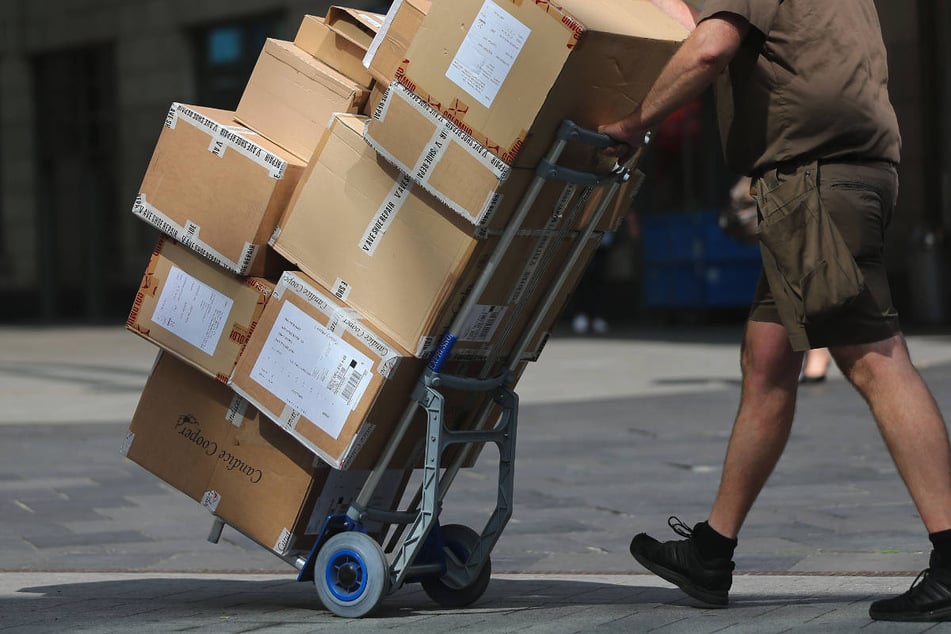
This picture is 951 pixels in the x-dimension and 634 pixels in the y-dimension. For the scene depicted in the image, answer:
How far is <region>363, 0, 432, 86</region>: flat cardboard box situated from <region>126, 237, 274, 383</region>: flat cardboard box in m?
0.62

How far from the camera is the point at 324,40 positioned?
4.27 m

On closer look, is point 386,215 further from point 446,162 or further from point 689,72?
point 689,72

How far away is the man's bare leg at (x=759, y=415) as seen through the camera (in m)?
4.07

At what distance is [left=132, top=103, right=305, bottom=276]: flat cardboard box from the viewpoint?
13.5 feet

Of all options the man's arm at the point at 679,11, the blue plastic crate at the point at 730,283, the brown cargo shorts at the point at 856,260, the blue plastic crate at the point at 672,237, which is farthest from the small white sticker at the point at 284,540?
the blue plastic crate at the point at 672,237

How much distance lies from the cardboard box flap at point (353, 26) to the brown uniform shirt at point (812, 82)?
88cm

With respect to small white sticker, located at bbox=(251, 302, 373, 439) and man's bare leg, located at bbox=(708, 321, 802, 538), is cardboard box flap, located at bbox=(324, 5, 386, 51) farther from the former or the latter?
man's bare leg, located at bbox=(708, 321, 802, 538)

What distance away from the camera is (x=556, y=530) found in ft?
18.9

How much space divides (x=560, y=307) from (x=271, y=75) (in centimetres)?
99

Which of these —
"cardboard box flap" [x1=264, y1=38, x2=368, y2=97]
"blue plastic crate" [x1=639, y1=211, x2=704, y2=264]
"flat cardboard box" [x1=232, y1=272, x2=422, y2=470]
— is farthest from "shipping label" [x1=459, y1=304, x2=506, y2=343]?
"blue plastic crate" [x1=639, y1=211, x2=704, y2=264]

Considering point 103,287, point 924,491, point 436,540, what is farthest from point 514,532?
point 103,287

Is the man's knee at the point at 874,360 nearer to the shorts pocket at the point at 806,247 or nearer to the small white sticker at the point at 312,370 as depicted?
the shorts pocket at the point at 806,247

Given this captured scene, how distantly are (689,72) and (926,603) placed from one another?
1.34 m

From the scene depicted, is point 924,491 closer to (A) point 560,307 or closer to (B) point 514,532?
(A) point 560,307
